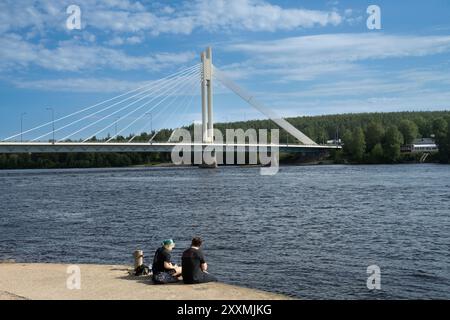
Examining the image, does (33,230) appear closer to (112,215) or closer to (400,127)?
(112,215)

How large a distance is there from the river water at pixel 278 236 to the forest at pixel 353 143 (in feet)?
217

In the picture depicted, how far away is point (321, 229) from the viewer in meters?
22.7

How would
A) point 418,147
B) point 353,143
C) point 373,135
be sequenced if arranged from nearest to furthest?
point 353,143 < point 373,135 < point 418,147

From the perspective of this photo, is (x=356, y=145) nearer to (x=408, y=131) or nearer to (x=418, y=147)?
(x=408, y=131)

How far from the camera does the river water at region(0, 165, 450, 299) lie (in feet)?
47.0

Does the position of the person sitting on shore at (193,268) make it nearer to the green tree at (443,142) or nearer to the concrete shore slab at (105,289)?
the concrete shore slab at (105,289)

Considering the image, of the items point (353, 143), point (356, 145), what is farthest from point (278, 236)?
point (353, 143)

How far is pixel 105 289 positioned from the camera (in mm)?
10930

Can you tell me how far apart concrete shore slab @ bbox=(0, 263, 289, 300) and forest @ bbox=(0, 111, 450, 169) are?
299 feet

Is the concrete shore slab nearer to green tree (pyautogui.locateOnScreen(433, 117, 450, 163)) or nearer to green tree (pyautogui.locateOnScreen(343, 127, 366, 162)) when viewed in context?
green tree (pyautogui.locateOnScreen(433, 117, 450, 163))

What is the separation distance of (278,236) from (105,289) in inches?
433

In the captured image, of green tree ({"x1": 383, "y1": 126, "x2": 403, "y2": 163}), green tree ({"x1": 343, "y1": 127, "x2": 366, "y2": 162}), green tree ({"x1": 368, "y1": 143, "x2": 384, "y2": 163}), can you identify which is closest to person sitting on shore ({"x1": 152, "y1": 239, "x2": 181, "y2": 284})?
green tree ({"x1": 368, "y1": 143, "x2": 384, "y2": 163})

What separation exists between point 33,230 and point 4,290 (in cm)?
1427
